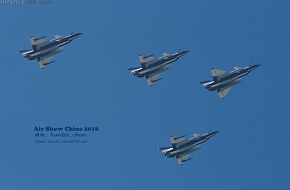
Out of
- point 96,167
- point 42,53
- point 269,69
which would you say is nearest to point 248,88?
point 269,69

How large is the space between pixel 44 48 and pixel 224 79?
3.33 feet

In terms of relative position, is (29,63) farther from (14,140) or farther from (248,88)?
(248,88)

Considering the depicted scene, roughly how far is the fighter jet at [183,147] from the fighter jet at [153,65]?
0.35 meters

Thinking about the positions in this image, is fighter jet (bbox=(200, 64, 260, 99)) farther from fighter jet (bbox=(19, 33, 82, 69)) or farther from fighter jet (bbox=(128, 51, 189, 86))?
fighter jet (bbox=(19, 33, 82, 69))

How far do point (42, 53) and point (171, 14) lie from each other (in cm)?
76

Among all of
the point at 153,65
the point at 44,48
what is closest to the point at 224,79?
the point at 153,65

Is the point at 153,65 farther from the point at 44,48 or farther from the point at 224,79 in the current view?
the point at 44,48

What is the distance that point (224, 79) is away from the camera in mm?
2936

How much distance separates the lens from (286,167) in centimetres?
288

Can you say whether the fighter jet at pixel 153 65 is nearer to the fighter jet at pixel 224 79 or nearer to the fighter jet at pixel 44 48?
the fighter jet at pixel 224 79

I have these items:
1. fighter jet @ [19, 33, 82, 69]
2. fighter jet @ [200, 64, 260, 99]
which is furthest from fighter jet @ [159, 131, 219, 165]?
fighter jet @ [19, 33, 82, 69]

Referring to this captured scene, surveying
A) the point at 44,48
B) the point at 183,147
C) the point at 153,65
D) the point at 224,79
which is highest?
the point at 44,48

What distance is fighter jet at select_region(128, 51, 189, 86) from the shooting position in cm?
295

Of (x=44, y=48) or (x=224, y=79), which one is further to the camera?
(x=44, y=48)
